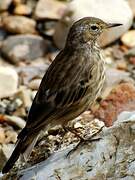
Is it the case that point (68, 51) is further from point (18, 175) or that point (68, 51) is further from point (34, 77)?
point (34, 77)

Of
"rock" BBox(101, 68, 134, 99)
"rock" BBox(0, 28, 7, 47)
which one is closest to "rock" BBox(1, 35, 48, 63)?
"rock" BBox(0, 28, 7, 47)

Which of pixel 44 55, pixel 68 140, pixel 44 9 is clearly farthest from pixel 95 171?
pixel 44 9

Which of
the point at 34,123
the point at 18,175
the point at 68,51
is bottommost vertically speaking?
the point at 18,175

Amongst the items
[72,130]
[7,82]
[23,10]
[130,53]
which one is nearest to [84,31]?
[72,130]

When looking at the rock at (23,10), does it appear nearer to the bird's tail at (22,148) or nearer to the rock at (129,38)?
the rock at (129,38)

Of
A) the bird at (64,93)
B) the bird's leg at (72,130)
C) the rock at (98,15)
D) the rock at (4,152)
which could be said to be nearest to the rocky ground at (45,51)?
the rock at (98,15)

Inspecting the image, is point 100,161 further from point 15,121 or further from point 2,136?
point 15,121

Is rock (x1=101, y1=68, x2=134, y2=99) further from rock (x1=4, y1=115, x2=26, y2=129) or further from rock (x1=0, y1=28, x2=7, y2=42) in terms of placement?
rock (x1=0, y1=28, x2=7, y2=42)
